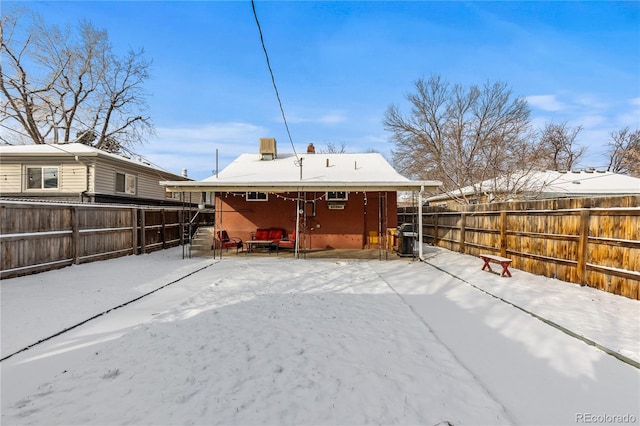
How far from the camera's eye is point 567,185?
64.1 ft

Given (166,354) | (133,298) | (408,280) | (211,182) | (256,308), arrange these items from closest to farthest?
1. (166,354)
2. (256,308)
3. (133,298)
4. (408,280)
5. (211,182)

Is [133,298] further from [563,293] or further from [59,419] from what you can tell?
[563,293]

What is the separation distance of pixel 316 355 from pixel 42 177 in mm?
18001

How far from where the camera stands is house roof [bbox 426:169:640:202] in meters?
17.2

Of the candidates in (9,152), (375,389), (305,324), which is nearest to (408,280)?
(305,324)

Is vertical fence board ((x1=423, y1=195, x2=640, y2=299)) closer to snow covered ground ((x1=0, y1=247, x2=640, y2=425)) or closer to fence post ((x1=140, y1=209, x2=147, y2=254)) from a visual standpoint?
snow covered ground ((x1=0, y1=247, x2=640, y2=425))

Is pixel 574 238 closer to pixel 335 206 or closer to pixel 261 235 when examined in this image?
pixel 335 206

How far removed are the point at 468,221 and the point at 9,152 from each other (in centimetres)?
2103

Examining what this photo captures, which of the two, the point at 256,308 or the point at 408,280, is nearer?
the point at 256,308

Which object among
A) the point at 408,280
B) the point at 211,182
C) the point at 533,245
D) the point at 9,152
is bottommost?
the point at 408,280

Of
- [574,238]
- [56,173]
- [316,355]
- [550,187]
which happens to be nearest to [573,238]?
[574,238]

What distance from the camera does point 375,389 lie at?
3018 millimetres

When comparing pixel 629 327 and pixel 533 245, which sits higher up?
pixel 533 245

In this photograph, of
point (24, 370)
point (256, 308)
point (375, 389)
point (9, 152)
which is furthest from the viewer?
point (9, 152)
